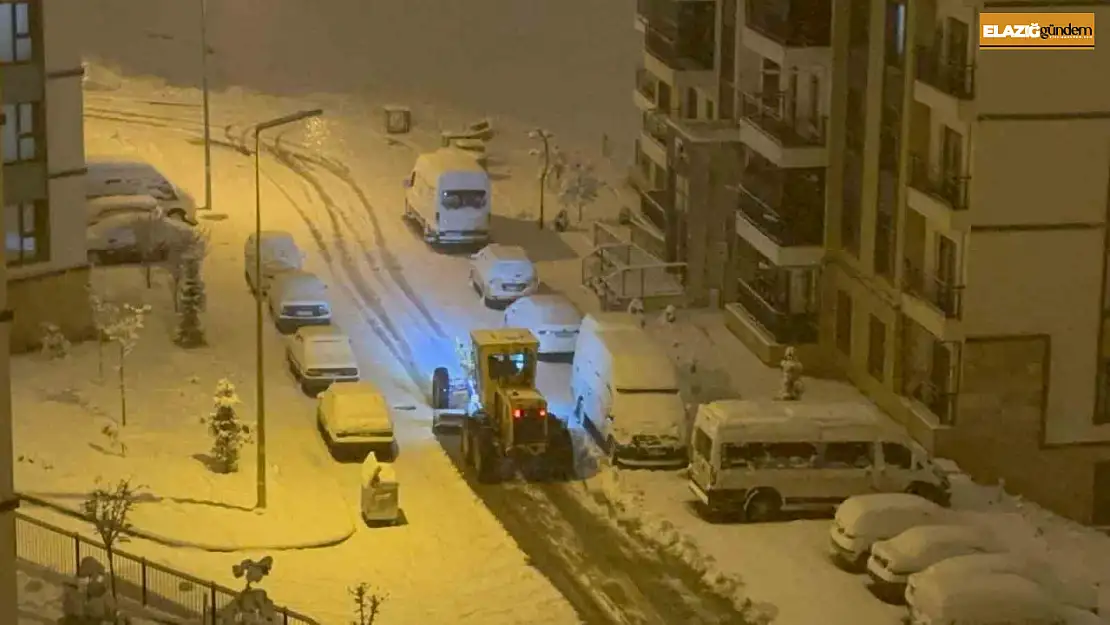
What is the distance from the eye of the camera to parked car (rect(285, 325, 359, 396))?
5319 cm

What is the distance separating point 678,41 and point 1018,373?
21.0 meters

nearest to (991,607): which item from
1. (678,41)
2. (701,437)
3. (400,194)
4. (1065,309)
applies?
(701,437)

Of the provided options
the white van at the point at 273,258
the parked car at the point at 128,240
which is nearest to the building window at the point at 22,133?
the white van at the point at 273,258

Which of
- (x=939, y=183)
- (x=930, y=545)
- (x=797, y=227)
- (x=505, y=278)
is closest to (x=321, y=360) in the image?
(x=505, y=278)

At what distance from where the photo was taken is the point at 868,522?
4178 centimetres

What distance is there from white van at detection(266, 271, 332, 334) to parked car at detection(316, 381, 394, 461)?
837 cm

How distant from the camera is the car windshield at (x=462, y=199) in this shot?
2665 inches

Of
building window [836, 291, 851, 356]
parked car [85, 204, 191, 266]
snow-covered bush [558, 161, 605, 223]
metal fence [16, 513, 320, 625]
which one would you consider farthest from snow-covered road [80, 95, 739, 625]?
building window [836, 291, 851, 356]

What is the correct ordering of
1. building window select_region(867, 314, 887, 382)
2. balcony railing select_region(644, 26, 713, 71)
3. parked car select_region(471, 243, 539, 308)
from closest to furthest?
1. building window select_region(867, 314, 887, 382)
2. parked car select_region(471, 243, 539, 308)
3. balcony railing select_region(644, 26, 713, 71)

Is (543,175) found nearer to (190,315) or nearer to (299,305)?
(299,305)

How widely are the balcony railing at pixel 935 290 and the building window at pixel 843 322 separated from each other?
4.33m

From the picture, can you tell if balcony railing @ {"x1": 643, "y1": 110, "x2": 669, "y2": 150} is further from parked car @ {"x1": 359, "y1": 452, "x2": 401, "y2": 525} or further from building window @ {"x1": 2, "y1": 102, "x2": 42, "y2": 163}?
parked car @ {"x1": 359, "y1": 452, "x2": 401, "y2": 525}

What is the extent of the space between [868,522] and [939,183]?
10742mm

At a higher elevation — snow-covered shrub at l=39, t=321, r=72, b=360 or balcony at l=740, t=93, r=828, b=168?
balcony at l=740, t=93, r=828, b=168
